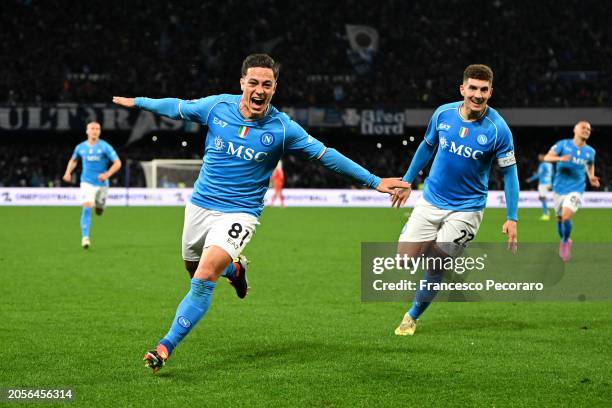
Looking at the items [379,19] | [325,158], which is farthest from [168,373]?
[379,19]

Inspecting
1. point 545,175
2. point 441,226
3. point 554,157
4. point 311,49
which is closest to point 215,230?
point 441,226

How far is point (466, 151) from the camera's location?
330 inches

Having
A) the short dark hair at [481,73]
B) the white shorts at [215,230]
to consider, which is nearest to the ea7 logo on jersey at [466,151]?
the short dark hair at [481,73]

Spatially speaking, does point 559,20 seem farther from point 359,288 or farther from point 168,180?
point 359,288

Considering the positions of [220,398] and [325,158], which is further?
[325,158]

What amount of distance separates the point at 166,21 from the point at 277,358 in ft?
141

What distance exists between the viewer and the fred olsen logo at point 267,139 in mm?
6996

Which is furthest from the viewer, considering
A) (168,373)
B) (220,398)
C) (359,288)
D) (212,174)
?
(359,288)

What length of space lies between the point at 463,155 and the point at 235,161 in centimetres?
245

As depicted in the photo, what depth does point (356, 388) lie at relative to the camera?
6.19 meters

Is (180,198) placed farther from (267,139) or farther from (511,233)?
(267,139)

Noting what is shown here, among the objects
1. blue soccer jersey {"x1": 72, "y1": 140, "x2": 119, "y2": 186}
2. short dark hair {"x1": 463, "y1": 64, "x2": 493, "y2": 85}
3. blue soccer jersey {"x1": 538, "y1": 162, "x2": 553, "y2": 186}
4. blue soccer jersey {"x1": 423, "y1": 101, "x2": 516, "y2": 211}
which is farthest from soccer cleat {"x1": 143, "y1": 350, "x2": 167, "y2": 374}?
blue soccer jersey {"x1": 538, "y1": 162, "x2": 553, "y2": 186}

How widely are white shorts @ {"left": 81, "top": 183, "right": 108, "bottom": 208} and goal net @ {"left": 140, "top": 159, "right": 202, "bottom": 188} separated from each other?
20.0 metres

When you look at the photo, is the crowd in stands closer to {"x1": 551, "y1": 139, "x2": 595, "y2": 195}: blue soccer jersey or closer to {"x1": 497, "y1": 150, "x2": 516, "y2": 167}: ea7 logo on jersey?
{"x1": 551, "y1": 139, "x2": 595, "y2": 195}: blue soccer jersey
